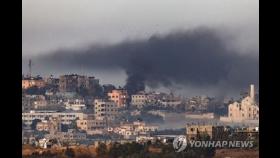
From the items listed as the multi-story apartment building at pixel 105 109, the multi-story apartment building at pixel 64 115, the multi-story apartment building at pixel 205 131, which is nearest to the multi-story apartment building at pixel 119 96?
the multi-story apartment building at pixel 105 109

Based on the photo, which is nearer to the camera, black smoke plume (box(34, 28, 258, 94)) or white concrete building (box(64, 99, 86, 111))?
white concrete building (box(64, 99, 86, 111))

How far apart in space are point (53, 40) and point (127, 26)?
0.33m

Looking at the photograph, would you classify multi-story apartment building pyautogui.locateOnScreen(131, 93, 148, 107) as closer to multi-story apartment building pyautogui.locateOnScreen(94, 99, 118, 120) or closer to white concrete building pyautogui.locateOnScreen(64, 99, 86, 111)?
multi-story apartment building pyautogui.locateOnScreen(94, 99, 118, 120)

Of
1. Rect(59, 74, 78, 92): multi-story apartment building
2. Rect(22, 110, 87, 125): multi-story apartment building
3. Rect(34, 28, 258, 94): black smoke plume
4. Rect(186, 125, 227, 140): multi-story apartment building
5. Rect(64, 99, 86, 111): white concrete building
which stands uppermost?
Rect(34, 28, 258, 94): black smoke plume

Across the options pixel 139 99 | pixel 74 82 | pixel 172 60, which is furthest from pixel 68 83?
pixel 172 60

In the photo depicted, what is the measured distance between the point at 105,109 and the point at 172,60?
417mm

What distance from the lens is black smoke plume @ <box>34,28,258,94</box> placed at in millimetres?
1971

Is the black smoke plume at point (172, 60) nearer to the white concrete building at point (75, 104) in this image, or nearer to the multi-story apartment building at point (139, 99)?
the multi-story apartment building at point (139, 99)

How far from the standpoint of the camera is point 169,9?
1.95 metres

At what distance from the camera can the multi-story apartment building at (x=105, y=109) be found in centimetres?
176

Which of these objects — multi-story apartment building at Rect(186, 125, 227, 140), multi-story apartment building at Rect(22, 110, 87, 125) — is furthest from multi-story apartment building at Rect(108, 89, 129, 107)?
multi-story apartment building at Rect(186, 125, 227, 140)

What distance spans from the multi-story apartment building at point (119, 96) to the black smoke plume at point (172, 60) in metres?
0.09

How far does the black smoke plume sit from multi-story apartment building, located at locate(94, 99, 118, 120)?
141 millimetres
